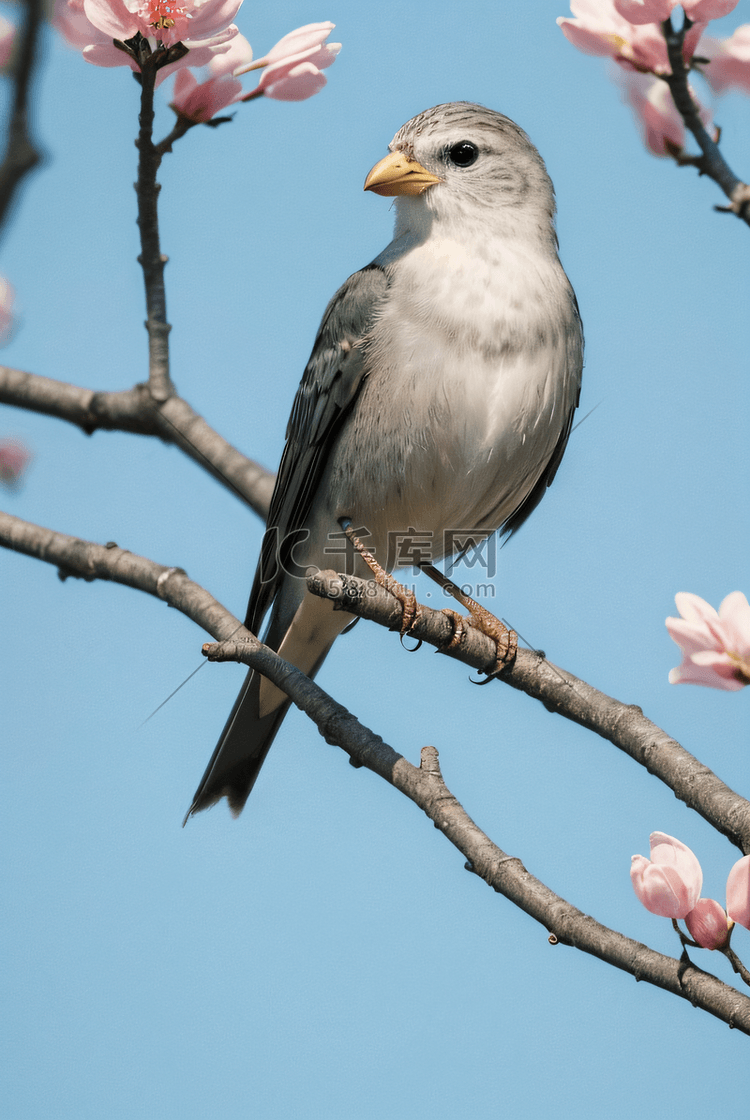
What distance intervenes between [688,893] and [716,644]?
60cm

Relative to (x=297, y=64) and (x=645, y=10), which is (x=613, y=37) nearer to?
(x=645, y=10)

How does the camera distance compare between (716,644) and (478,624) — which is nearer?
(716,644)

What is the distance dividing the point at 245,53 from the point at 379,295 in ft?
3.34

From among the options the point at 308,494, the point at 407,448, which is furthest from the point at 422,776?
the point at 308,494

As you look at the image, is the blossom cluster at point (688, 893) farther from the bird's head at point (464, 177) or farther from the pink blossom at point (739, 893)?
the bird's head at point (464, 177)

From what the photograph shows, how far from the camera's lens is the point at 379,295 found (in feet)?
12.9

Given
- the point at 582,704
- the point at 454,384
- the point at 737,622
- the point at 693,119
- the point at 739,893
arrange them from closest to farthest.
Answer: the point at 693,119
the point at 739,893
the point at 737,622
the point at 582,704
the point at 454,384

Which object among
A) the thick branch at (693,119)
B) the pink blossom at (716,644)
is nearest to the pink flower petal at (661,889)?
the pink blossom at (716,644)

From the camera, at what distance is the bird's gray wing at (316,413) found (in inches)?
157

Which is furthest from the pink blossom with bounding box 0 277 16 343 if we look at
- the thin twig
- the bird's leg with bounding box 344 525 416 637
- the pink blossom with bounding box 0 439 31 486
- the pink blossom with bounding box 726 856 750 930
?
the pink blossom with bounding box 726 856 750 930

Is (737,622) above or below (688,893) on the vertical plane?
above

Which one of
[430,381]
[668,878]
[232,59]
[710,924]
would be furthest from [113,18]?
[710,924]

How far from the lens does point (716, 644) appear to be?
8.18 feet

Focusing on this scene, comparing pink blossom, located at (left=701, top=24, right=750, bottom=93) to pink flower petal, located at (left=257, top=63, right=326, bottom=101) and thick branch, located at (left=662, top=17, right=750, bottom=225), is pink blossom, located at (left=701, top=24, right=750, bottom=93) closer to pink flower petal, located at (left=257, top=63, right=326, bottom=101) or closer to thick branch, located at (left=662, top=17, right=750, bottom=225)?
thick branch, located at (left=662, top=17, right=750, bottom=225)
